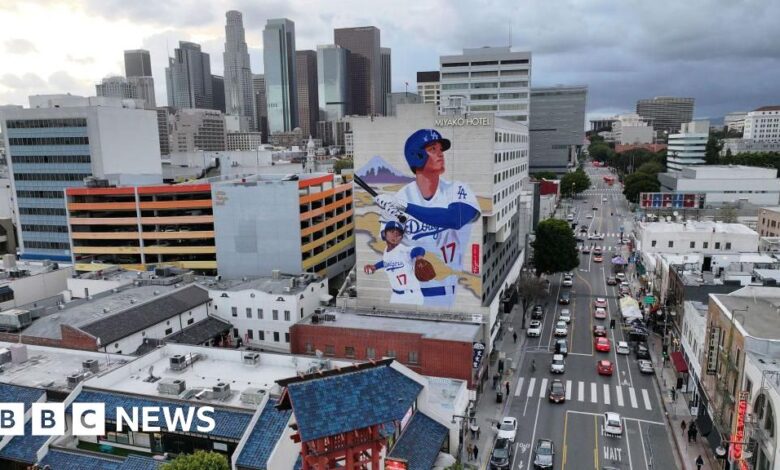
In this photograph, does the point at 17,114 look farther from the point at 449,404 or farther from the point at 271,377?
the point at 449,404

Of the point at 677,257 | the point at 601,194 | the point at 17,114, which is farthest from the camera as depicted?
the point at 601,194

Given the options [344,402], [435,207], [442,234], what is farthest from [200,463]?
[435,207]

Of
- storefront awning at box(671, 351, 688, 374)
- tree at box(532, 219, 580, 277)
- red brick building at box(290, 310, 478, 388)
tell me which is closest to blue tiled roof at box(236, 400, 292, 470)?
red brick building at box(290, 310, 478, 388)

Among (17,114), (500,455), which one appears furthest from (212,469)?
(17,114)

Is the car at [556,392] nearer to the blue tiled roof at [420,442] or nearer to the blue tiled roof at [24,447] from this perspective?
the blue tiled roof at [420,442]

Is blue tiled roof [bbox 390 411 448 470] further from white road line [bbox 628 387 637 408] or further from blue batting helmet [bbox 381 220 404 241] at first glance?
blue batting helmet [bbox 381 220 404 241]

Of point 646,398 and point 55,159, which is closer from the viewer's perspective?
point 646,398

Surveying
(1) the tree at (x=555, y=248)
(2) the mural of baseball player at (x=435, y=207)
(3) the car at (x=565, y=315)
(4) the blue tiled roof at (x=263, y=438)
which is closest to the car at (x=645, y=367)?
(3) the car at (x=565, y=315)

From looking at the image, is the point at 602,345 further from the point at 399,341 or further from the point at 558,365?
the point at 399,341
